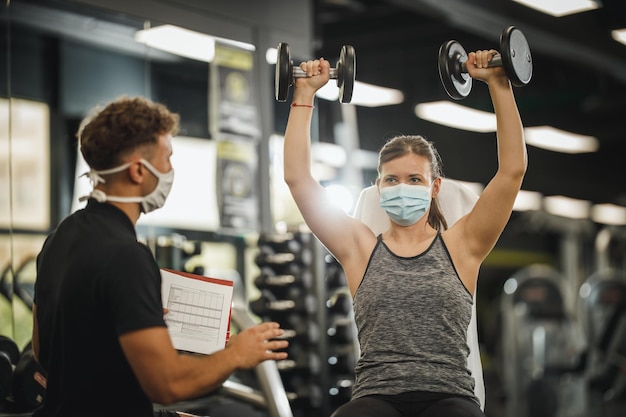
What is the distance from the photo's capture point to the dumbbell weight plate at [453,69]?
9.32 feet

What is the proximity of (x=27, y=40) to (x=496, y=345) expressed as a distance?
9832 mm

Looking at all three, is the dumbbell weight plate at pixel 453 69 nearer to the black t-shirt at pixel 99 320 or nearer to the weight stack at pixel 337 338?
the black t-shirt at pixel 99 320

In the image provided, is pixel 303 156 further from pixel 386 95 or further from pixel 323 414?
pixel 386 95

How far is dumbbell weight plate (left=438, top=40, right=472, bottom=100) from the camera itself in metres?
2.84

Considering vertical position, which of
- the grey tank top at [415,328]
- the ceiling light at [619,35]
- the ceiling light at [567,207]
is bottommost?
the grey tank top at [415,328]

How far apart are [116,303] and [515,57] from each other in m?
1.41

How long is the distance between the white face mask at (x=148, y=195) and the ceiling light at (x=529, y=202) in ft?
45.9

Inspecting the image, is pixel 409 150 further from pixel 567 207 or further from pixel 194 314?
pixel 567 207

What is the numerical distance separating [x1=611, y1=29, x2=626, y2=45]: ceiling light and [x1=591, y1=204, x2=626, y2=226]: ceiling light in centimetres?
997

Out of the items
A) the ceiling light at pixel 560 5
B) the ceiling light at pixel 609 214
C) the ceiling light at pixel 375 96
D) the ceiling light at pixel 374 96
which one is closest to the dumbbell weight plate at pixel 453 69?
the ceiling light at pixel 560 5

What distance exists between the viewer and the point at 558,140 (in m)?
12.9

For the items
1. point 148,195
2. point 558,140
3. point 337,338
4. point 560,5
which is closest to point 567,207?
point 558,140

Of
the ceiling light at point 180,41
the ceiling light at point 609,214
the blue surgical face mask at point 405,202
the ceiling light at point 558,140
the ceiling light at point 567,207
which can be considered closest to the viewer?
the blue surgical face mask at point 405,202

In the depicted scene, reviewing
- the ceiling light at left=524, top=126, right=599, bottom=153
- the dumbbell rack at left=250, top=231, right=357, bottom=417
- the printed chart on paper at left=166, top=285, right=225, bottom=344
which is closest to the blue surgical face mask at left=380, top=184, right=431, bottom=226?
the printed chart on paper at left=166, top=285, right=225, bottom=344
